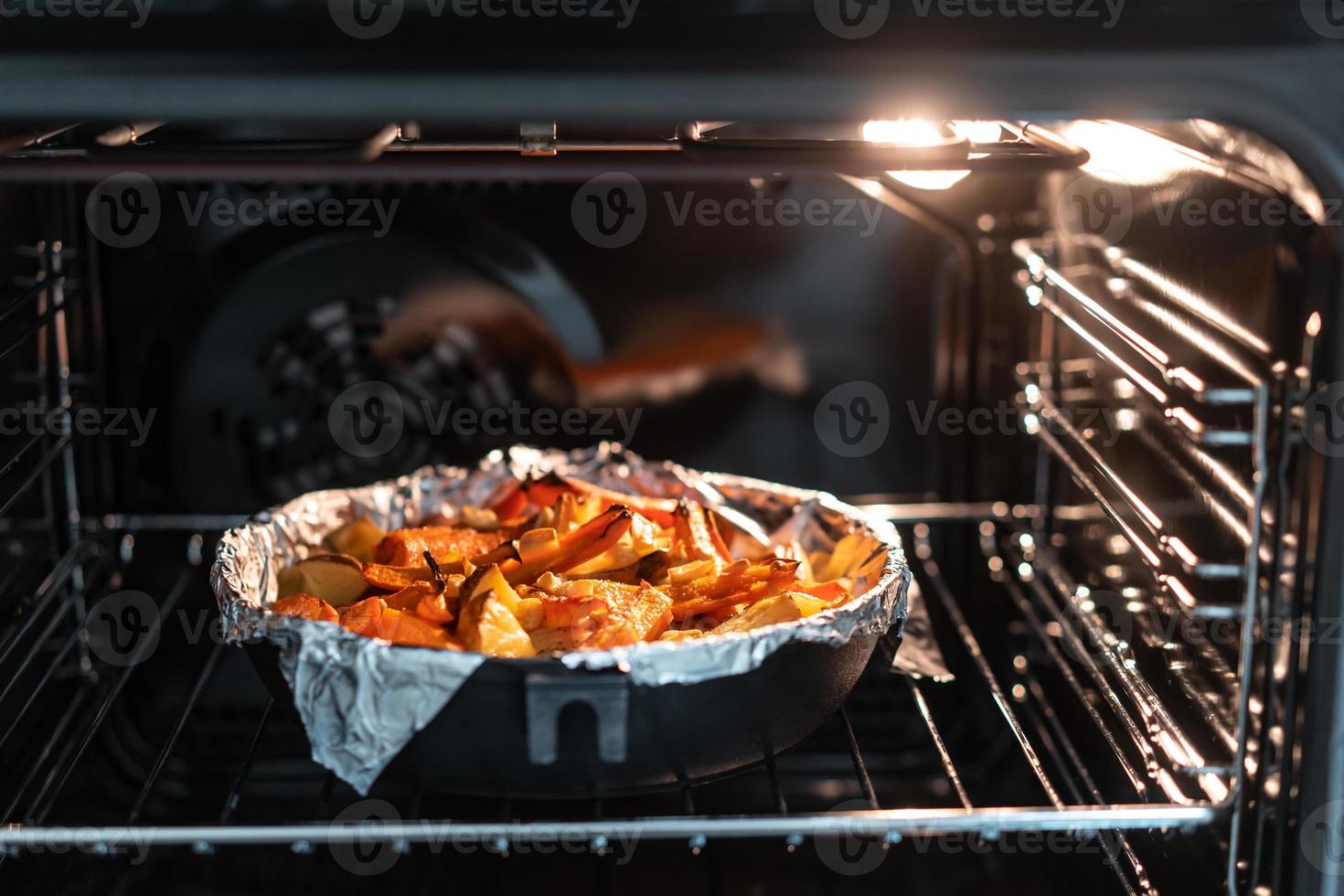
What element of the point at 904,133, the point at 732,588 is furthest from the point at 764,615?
the point at 904,133

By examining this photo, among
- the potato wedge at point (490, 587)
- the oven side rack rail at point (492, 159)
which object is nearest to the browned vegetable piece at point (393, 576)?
the potato wedge at point (490, 587)

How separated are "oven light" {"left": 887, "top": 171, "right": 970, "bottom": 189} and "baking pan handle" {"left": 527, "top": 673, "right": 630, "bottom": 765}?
501 mm

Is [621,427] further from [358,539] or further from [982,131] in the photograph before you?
[982,131]

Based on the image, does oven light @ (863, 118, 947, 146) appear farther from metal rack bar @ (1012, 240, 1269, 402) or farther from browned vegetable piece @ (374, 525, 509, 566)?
browned vegetable piece @ (374, 525, 509, 566)

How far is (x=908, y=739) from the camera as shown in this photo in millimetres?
1424

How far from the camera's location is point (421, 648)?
3.00 feet

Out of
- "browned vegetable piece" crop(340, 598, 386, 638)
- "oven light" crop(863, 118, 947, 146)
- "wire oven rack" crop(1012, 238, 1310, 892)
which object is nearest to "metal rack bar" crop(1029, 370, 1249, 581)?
"wire oven rack" crop(1012, 238, 1310, 892)

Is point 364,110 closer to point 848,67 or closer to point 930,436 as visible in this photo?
point 848,67

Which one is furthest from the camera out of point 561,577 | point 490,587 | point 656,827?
point 561,577

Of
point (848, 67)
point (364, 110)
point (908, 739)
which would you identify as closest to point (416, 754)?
point (364, 110)

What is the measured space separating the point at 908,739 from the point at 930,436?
0.32 metres

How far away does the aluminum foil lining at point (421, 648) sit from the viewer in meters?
0.92

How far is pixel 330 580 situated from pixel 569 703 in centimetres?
32

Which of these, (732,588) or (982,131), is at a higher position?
(982,131)
